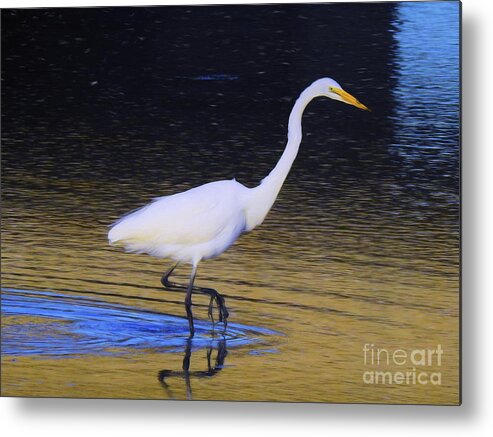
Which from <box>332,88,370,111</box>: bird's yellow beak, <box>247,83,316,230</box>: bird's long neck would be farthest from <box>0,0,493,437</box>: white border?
<box>247,83,316,230</box>: bird's long neck

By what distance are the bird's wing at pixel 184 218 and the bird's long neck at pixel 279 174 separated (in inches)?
1.8

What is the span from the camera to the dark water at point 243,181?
259 cm

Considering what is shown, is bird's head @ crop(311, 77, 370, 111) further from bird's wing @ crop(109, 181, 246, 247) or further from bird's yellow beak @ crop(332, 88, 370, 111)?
bird's wing @ crop(109, 181, 246, 247)

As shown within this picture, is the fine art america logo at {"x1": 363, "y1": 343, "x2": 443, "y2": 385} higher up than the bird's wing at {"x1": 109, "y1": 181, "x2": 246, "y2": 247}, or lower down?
lower down

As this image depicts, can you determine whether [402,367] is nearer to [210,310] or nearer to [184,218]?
[210,310]

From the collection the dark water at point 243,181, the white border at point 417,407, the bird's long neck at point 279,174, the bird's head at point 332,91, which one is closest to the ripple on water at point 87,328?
the dark water at point 243,181

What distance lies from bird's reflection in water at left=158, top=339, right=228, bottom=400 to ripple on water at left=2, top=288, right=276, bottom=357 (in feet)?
0.05

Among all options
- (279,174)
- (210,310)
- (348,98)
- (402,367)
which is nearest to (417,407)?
(402,367)

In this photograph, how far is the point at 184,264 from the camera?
2.67 m

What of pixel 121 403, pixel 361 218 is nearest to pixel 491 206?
pixel 361 218

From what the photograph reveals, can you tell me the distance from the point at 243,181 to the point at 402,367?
0.64m

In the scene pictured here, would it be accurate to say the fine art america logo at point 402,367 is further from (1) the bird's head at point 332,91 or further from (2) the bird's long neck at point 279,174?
(1) the bird's head at point 332,91

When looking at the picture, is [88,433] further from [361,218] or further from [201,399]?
[361,218]

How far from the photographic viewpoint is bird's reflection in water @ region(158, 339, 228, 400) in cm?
264
